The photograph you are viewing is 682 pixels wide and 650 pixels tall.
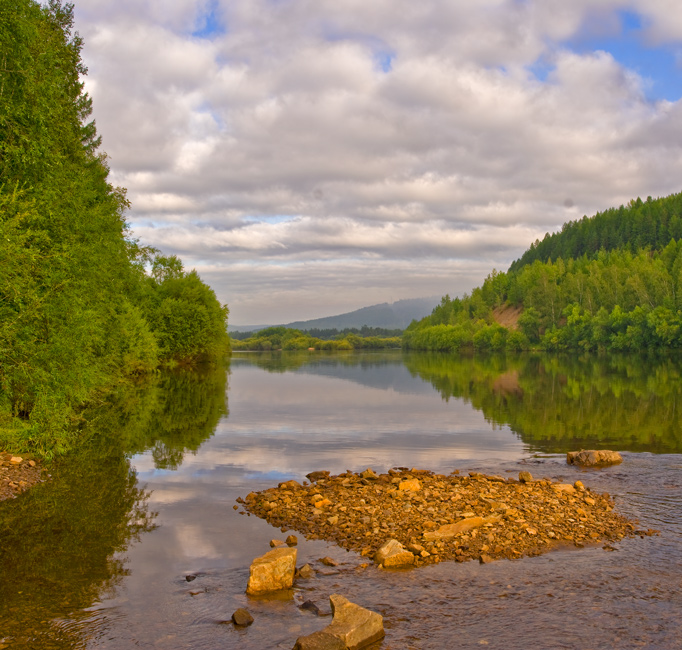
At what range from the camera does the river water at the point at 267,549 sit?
30.0 ft

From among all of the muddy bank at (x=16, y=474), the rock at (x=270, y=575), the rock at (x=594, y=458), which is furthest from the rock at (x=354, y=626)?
the rock at (x=594, y=458)

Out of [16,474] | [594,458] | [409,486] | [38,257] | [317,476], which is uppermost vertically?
[38,257]

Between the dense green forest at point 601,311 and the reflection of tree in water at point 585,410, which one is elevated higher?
the dense green forest at point 601,311

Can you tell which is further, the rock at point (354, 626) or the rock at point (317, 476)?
the rock at point (317, 476)

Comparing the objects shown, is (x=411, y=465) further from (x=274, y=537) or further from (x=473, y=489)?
(x=274, y=537)

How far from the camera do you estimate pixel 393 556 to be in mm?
11648

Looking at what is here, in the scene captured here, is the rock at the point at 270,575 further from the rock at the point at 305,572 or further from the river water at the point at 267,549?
the rock at the point at 305,572

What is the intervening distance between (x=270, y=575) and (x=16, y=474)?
36.4 feet

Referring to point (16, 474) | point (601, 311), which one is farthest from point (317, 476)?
point (601, 311)

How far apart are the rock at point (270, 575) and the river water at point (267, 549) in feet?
0.88

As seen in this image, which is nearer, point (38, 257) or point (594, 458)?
point (38, 257)

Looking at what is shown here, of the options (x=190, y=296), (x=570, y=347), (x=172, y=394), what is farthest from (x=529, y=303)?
(x=172, y=394)

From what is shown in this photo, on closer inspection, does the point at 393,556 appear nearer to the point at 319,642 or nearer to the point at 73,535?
the point at 319,642

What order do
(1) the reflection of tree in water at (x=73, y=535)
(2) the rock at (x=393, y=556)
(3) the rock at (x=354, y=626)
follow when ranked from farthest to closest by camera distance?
(2) the rock at (x=393, y=556) < (1) the reflection of tree in water at (x=73, y=535) < (3) the rock at (x=354, y=626)
